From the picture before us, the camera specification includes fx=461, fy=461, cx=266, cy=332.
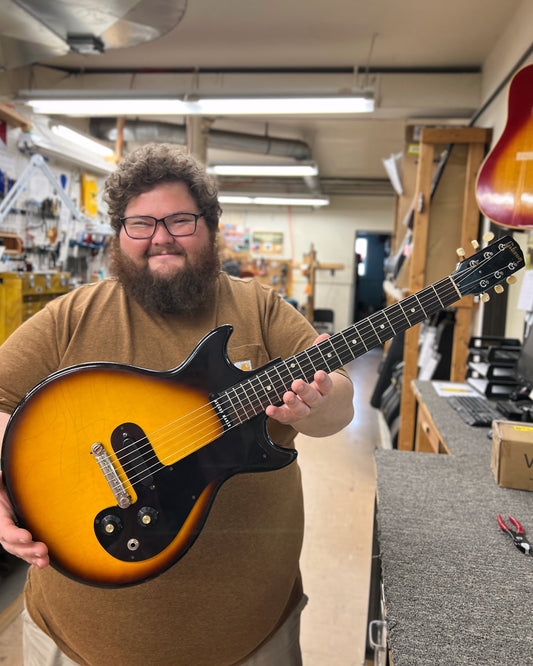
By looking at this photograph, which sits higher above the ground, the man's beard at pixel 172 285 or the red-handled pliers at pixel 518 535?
the man's beard at pixel 172 285

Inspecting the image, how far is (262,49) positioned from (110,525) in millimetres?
3817

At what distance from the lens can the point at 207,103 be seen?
10.6 feet

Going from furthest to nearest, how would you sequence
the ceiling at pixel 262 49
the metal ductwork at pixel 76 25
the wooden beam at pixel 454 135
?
the wooden beam at pixel 454 135 < the ceiling at pixel 262 49 < the metal ductwork at pixel 76 25

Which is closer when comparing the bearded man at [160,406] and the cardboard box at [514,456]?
the bearded man at [160,406]

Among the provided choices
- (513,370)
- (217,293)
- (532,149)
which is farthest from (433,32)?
(217,293)

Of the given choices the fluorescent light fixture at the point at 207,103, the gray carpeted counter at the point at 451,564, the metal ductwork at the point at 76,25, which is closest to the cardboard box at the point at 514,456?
the gray carpeted counter at the point at 451,564

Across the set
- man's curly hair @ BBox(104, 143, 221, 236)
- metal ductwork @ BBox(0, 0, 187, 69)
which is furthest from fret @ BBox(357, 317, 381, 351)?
metal ductwork @ BBox(0, 0, 187, 69)

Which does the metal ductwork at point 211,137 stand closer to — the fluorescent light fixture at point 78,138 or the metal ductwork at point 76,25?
the fluorescent light fixture at point 78,138

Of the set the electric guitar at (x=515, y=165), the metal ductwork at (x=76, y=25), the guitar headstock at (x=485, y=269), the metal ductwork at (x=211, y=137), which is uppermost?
the metal ductwork at (x=211, y=137)

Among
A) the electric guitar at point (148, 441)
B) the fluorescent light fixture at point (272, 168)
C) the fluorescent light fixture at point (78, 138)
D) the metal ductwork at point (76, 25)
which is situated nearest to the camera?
the electric guitar at point (148, 441)

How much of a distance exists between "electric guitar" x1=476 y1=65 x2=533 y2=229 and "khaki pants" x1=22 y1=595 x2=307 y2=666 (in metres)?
1.56

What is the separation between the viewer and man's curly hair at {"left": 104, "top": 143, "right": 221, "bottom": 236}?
1.11 meters

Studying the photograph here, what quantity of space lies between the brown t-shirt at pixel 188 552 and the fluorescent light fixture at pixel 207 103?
247 centimetres

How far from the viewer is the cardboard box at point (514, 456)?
1335 mm
